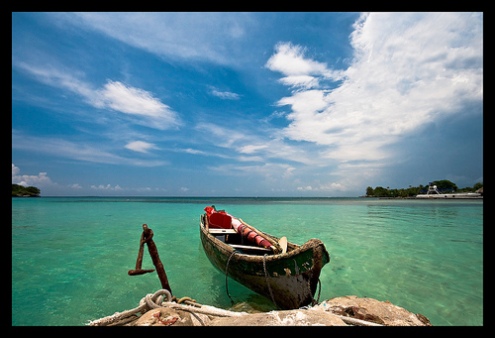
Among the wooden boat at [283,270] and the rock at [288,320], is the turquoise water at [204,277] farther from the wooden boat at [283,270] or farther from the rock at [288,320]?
the rock at [288,320]

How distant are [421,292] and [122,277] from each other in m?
11.4

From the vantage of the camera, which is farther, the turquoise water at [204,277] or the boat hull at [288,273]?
the turquoise water at [204,277]

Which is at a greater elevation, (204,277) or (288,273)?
(288,273)

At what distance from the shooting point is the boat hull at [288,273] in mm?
5145

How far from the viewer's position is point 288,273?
17.8 feet

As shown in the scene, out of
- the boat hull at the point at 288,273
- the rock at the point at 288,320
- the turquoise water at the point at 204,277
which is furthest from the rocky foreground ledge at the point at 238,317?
the turquoise water at the point at 204,277

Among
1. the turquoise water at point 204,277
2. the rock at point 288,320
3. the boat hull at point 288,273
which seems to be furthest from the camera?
the turquoise water at point 204,277

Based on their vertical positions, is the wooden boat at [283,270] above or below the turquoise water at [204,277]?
above

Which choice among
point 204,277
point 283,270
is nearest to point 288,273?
point 283,270

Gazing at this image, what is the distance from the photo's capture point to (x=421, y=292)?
7766mm

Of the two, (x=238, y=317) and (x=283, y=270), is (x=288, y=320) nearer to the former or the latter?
(x=238, y=317)

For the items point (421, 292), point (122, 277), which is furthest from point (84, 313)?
point (421, 292)

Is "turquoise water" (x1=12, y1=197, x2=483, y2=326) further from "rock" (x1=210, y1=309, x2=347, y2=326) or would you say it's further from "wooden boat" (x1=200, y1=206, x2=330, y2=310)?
"rock" (x1=210, y1=309, x2=347, y2=326)
